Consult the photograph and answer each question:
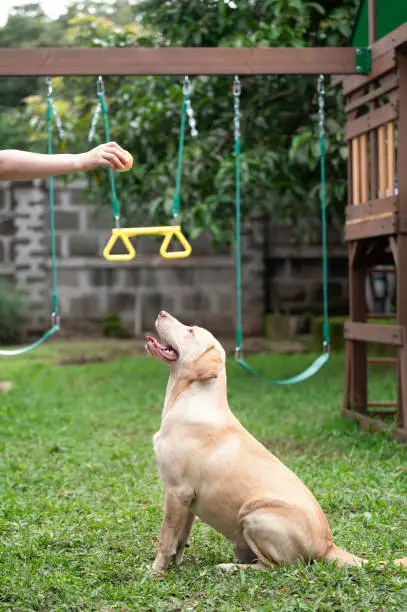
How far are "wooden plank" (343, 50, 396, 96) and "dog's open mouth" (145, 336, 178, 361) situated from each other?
3.97m

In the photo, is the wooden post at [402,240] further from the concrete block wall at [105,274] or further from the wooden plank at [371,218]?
the concrete block wall at [105,274]

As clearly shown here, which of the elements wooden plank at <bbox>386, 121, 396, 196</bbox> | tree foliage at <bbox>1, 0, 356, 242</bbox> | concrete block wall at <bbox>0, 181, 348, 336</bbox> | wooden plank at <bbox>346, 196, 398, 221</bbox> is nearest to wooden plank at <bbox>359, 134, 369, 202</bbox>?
wooden plank at <bbox>346, 196, 398, 221</bbox>

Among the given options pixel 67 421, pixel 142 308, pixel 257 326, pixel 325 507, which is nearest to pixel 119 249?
pixel 142 308

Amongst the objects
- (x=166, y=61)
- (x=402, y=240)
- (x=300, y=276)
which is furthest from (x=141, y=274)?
(x=402, y=240)

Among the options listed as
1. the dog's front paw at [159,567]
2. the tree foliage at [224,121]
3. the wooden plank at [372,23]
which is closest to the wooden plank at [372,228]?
the wooden plank at [372,23]

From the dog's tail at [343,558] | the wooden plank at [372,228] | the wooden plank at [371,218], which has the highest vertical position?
the wooden plank at [371,218]

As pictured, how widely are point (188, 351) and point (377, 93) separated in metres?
4.28

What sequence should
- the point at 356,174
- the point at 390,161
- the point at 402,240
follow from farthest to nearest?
the point at 356,174 < the point at 390,161 < the point at 402,240

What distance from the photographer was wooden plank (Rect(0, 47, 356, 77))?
734cm

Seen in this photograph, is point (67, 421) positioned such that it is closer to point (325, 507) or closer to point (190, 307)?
point (325, 507)

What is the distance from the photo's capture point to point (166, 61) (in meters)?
7.44

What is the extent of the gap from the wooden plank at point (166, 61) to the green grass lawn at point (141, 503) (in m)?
3.10

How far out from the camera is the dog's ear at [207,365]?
440 centimetres

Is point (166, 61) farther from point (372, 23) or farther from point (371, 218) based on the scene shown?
point (371, 218)
